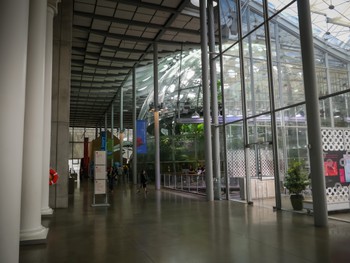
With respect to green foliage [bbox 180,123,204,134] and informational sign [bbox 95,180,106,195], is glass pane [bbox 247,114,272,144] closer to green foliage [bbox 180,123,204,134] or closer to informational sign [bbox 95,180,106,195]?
informational sign [bbox 95,180,106,195]

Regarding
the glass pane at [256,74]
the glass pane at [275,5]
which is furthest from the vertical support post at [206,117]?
the glass pane at [275,5]

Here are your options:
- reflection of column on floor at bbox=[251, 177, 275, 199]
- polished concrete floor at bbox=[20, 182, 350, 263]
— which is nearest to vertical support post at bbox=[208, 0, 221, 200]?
reflection of column on floor at bbox=[251, 177, 275, 199]

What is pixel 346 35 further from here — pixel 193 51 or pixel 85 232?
pixel 193 51

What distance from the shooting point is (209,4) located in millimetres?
17000

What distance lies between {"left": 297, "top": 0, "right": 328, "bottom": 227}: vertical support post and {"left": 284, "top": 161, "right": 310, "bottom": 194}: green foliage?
1.99m

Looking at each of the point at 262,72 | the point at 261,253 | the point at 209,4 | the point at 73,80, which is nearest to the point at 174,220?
the point at 261,253

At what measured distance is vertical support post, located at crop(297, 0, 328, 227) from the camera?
8.34m

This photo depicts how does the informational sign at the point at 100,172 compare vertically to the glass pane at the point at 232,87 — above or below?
below

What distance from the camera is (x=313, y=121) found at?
8.62m

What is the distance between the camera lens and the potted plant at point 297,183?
10500 mm

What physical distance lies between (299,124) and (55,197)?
9.68 meters

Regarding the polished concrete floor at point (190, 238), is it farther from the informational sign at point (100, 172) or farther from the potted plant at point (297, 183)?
the informational sign at point (100, 172)

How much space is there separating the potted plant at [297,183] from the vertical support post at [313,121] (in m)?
2.00

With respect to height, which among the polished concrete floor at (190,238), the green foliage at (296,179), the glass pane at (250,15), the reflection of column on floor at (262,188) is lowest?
the polished concrete floor at (190,238)
